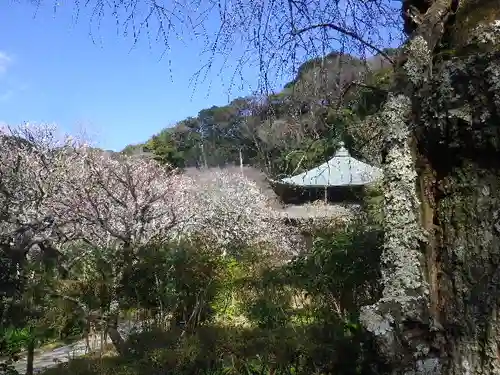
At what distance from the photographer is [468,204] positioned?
1368 millimetres

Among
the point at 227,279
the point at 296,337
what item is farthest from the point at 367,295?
the point at 227,279

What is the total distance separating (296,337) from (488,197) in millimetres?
2110

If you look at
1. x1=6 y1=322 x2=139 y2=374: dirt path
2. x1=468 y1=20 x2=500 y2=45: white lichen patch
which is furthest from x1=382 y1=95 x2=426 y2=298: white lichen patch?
x1=6 y1=322 x2=139 y2=374: dirt path

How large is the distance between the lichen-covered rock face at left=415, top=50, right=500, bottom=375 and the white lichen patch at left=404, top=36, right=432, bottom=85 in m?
0.04

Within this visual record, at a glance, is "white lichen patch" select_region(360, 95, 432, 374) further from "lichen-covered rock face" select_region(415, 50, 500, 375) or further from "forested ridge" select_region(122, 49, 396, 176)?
"forested ridge" select_region(122, 49, 396, 176)

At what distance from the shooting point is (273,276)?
14.3ft

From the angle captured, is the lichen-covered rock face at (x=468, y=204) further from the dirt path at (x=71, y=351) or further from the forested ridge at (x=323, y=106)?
the dirt path at (x=71, y=351)

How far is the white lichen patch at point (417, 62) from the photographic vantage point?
141cm

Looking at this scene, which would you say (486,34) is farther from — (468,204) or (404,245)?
(404,245)

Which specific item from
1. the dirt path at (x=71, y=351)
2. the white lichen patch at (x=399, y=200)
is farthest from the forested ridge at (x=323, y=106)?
the dirt path at (x=71, y=351)

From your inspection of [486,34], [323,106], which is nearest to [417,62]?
[486,34]

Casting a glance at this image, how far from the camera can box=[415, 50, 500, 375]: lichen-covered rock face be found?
129 centimetres

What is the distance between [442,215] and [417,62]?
1.40 feet

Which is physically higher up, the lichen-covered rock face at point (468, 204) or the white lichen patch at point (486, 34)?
the white lichen patch at point (486, 34)
